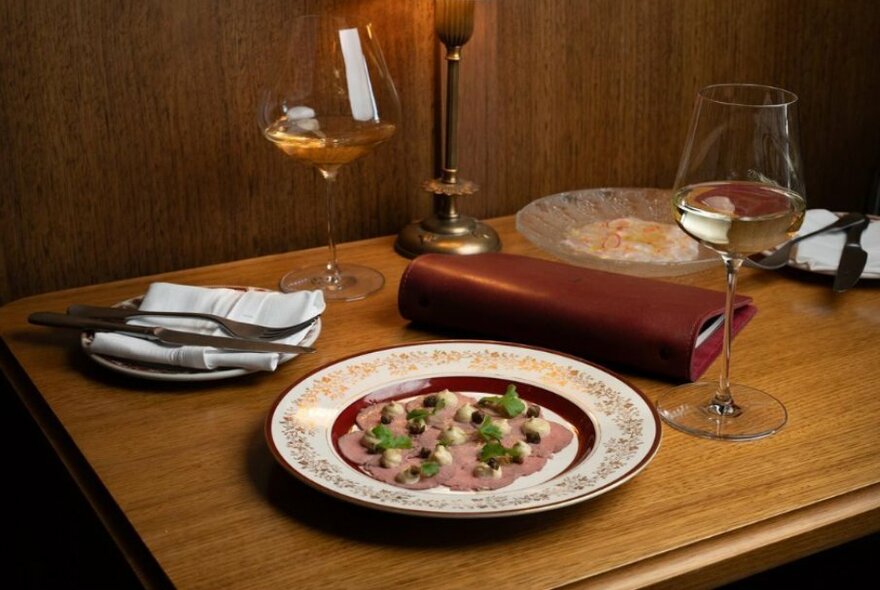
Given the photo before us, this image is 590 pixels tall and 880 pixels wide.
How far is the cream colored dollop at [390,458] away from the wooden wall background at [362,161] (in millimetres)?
553

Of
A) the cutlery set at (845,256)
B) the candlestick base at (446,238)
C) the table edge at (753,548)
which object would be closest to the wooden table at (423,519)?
the table edge at (753,548)

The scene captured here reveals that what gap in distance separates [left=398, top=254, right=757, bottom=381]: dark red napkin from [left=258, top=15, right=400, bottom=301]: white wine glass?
0.52 feet

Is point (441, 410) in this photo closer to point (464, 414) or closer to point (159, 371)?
point (464, 414)

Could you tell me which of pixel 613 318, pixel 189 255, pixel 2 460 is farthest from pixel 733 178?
pixel 2 460

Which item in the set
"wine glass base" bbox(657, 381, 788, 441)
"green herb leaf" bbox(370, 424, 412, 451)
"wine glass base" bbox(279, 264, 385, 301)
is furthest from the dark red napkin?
"green herb leaf" bbox(370, 424, 412, 451)

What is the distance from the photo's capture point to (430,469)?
0.81 meters

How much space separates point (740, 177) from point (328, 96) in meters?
0.47

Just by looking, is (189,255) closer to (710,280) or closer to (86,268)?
(86,268)

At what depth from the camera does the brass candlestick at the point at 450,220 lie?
131cm

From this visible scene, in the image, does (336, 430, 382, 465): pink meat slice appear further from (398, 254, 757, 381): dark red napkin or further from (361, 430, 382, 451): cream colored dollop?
(398, 254, 757, 381): dark red napkin

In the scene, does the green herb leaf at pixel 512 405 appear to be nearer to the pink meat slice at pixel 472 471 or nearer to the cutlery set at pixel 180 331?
the pink meat slice at pixel 472 471

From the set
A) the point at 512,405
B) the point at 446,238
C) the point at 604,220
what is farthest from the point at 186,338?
the point at 604,220

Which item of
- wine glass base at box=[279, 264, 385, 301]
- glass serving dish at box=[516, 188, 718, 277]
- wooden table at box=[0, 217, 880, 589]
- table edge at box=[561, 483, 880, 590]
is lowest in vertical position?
table edge at box=[561, 483, 880, 590]

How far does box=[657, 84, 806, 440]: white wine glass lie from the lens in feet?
2.79
